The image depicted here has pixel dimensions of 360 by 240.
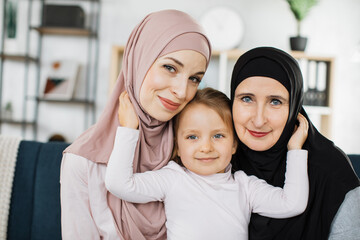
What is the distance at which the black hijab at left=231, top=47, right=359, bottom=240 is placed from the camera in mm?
1208

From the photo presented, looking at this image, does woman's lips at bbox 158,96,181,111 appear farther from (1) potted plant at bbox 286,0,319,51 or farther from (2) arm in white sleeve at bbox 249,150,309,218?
(1) potted plant at bbox 286,0,319,51

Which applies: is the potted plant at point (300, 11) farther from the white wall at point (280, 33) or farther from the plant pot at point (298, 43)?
the white wall at point (280, 33)

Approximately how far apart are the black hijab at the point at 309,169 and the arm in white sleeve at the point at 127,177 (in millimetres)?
398

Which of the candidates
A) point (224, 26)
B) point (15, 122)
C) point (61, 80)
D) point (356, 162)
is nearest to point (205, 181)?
point (356, 162)

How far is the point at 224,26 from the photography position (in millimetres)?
3641

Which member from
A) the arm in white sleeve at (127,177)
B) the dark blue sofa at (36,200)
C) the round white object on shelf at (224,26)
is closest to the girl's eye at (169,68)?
the arm in white sleeve at (127,177)

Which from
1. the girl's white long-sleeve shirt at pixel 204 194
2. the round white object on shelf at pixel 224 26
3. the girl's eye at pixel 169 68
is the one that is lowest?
the girl's white long-sleeve shirt at pixel 204 194

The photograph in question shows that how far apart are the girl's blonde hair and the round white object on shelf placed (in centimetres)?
228

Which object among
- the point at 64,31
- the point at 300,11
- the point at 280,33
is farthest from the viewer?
the point at 280,33

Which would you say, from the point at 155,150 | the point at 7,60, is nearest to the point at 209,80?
the point at 7,60

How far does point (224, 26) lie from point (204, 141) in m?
2.58

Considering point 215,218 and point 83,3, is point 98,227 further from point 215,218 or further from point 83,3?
point 83,3

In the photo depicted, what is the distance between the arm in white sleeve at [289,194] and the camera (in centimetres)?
119

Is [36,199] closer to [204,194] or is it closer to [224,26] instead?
[204,194]
